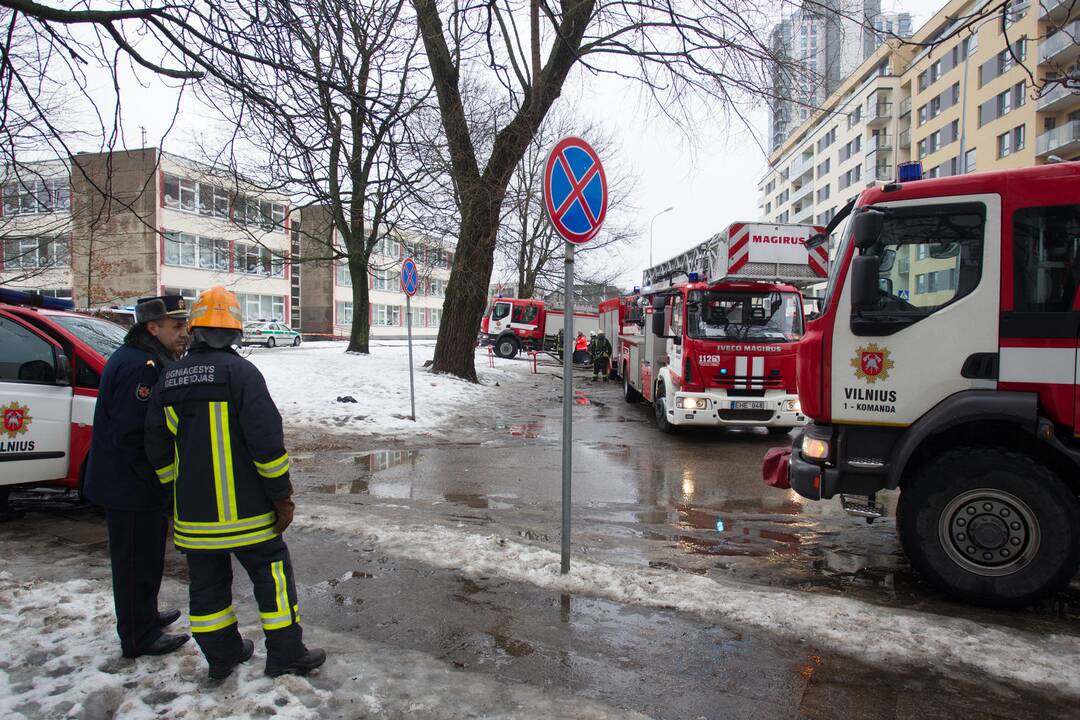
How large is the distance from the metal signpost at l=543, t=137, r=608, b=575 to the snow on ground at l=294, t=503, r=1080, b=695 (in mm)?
392

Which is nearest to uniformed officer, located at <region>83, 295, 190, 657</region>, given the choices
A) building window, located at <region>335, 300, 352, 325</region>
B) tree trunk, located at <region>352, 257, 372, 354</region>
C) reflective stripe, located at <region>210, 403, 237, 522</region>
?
reflective stripe, located at <region>210, 403, 237, 522</region>

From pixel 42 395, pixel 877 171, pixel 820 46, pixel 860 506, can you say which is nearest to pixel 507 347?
pixel 820 46

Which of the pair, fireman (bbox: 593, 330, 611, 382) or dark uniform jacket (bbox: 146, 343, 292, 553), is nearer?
dark uniform jacket (bbox: 146, 343, 292, 553)

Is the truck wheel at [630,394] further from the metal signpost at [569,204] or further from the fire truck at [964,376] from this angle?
the metal signpost at [569,204]

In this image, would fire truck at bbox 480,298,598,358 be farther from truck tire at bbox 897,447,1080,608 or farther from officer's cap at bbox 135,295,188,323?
officer's cap at bbox 135,295,188,323

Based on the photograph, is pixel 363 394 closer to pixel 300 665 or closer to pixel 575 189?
pixel 575 189

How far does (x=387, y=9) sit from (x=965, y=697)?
624cm

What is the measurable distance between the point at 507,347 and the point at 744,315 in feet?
78.3

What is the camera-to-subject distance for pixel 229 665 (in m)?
3.11

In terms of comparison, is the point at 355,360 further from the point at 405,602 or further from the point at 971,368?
the point at 971,368

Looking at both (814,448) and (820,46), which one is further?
(820,46)

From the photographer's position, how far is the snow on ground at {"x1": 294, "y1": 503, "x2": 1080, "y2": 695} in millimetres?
3434

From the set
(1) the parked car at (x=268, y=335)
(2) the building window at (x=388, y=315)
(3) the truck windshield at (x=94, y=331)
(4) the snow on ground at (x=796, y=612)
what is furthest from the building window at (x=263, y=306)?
(4) the snow on ground at (x=796, y=612)

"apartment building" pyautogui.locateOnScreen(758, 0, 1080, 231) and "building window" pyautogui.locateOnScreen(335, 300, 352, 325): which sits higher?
"apartment building" pyautogui.locateOnScreen(758, 0, 1080, 231)
